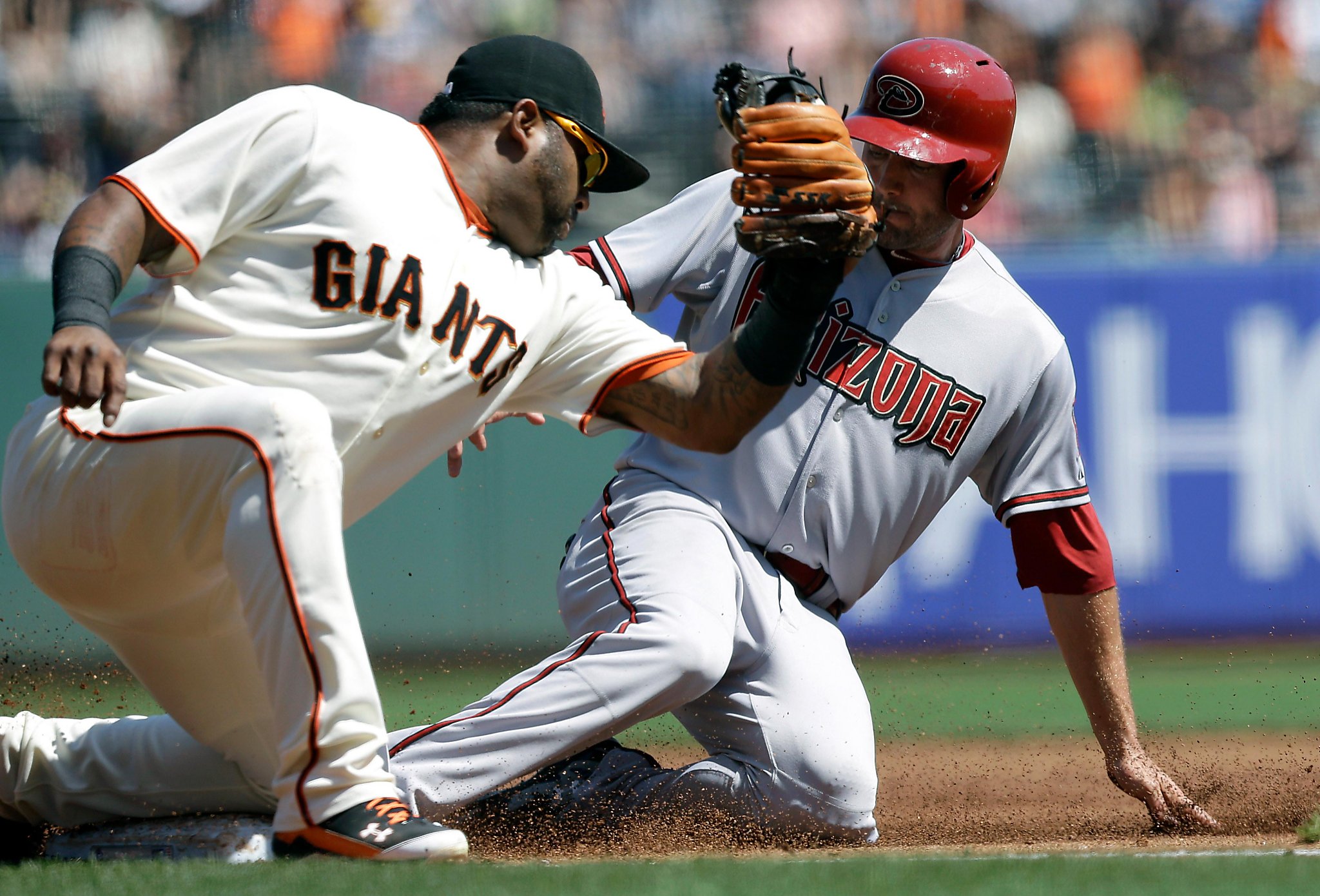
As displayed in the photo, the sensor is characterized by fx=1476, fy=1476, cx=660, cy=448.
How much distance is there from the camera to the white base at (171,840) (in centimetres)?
258

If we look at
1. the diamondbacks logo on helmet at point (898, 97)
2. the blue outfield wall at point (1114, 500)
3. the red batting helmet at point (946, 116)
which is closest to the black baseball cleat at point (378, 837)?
the red batting helmet at point (946, 116)

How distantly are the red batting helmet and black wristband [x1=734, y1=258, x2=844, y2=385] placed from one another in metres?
0.86

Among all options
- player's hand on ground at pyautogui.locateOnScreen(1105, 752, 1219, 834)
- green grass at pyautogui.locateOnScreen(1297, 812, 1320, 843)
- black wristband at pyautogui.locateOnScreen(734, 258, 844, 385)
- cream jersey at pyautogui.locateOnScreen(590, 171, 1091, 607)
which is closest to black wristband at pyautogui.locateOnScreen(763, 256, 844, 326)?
black wristband at pyautogui.locateOnScreen(734, 258, 844, 385)

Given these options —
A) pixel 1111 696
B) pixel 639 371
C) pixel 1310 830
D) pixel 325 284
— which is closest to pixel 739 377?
pixel 639 371

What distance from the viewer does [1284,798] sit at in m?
3.47

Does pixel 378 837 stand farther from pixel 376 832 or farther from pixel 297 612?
pixel 297 612

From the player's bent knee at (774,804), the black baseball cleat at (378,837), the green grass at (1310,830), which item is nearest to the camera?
the black baseball cleat at (378,837)

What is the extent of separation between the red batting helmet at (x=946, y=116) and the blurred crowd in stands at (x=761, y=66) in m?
2.89

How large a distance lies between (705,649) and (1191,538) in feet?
11.8

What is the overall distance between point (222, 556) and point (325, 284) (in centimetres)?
50

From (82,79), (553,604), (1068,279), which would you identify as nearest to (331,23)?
(82,79)

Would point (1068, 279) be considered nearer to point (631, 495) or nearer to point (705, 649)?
point (631, 495)

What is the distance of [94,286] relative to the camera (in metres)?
2.34

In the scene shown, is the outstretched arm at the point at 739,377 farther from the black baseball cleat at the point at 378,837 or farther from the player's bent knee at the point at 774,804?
the black baseball cleat at the point at 378,837
